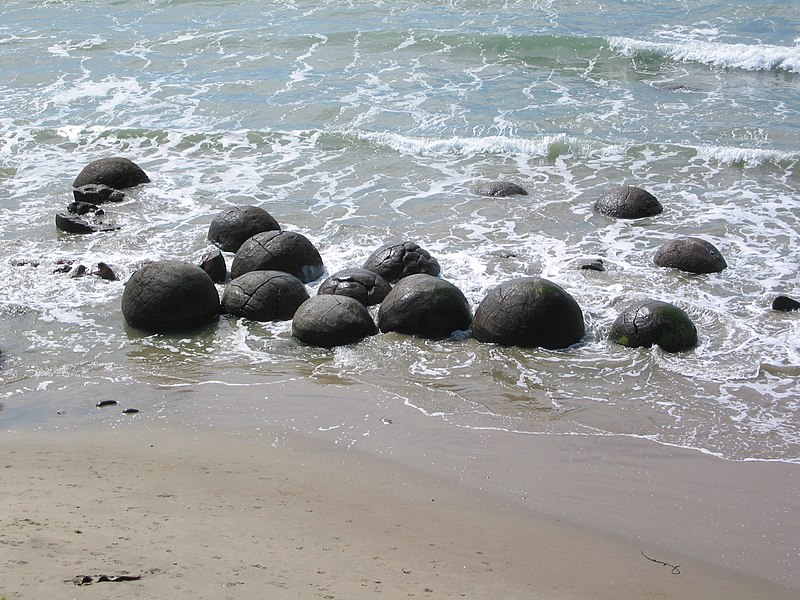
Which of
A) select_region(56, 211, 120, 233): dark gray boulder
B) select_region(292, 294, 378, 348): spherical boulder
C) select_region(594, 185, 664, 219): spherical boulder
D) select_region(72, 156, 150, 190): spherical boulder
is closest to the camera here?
select_region(292, 294, 378, 348): spherical boulder

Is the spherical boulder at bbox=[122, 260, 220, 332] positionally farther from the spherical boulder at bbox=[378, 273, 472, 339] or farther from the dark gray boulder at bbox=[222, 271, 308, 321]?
the spherical boulder at bbox=[378, 273, 472, 339]

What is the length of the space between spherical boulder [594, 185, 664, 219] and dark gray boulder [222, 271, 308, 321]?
515 centimetres

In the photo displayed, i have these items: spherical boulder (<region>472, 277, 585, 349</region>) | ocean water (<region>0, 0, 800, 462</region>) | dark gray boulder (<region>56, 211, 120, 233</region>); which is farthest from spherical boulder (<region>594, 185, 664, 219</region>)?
dark gray boulder (<region>56, 211, 120, 233</region>)

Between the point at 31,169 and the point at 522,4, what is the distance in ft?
55.7

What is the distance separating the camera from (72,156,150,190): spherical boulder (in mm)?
14578

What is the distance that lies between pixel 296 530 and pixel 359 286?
4.67 metres

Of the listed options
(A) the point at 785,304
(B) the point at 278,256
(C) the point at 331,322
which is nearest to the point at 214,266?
(B) the point at 278,256

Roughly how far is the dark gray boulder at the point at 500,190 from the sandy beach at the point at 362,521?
23.1ft

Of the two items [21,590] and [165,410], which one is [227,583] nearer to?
[21,590]

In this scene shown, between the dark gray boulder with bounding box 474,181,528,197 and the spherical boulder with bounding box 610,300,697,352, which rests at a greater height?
the dark gray boulder with bounding box 474,181,528,197

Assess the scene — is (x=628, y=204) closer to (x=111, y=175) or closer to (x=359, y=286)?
(x=359, y=286)

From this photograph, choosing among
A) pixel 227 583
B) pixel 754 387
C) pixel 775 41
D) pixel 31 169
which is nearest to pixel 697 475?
pixel 754 387

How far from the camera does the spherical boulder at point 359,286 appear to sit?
10.0 metres

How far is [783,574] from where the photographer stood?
5.69 m
